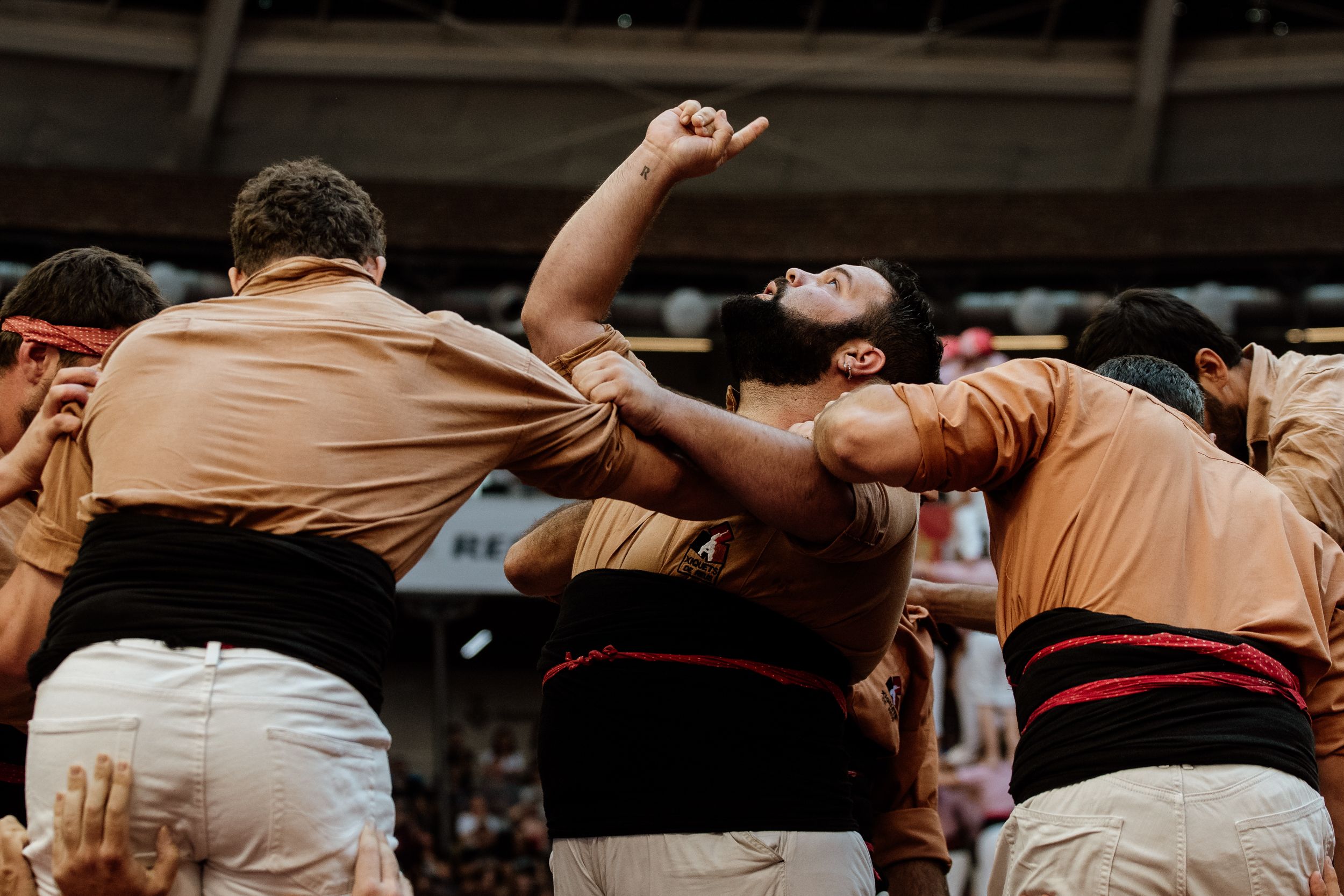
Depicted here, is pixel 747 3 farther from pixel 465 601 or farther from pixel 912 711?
pixel 912 711

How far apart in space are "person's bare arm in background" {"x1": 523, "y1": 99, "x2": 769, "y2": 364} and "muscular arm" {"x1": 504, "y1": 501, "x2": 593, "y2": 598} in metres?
0.45

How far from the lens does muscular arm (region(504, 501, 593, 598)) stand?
3.03 m

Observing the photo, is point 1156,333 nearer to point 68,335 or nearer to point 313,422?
point 313,422

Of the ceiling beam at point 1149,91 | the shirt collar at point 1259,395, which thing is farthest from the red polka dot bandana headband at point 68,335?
the ceiling beam at point 1149,91

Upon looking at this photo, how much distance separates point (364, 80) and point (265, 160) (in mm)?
1284

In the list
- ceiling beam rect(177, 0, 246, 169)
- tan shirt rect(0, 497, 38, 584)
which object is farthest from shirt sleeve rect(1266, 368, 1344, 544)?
ceiling beam rect(177, 0, 246, 169)

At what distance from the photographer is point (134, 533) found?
196 centimetres

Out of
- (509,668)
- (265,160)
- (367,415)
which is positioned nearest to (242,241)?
(367,415)

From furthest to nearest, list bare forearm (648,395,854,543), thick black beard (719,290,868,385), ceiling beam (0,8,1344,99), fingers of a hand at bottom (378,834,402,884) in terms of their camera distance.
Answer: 1. ceiling beam (0,8,1344,99)
2. thick black beard (719,290,868,385)
3. bare forearm (648,395,854,543)
4. fingers of a hand at bottom (378,834,402,884)

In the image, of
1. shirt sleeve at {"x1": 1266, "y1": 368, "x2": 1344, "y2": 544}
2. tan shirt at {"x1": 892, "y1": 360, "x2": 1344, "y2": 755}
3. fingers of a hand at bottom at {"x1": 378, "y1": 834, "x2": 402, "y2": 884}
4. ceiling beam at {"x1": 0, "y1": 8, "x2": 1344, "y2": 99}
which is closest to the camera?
fingers of a hand at bottom at {"x1": 378, "y1": 834, "x2": 402, "y2": 884}

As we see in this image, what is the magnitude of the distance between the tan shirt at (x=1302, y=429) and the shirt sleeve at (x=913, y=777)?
0.90 m

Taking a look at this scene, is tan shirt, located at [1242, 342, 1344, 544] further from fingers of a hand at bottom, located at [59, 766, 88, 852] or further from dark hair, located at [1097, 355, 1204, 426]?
fingers of a hand at bottom, located at [59, 766, 88, 852]

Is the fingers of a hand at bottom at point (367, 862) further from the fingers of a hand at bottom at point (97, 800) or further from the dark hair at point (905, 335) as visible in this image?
the dark hair at point (905, 335)

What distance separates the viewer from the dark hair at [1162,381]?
262cm
